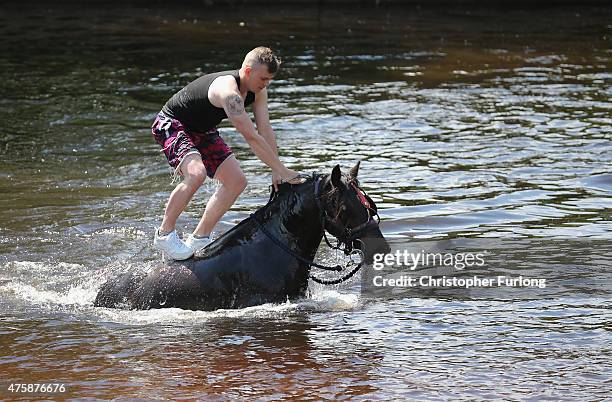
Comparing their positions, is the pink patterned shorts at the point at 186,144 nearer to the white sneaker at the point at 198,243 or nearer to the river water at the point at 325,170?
the white sneaker at the point at 198,243

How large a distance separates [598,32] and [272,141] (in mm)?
19099

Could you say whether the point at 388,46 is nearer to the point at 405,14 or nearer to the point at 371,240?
the point at 405,14

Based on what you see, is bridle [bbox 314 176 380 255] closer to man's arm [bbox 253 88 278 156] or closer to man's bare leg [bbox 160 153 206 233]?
man's arm [bbox 253 88 278 156]

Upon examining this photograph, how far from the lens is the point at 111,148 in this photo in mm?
15508

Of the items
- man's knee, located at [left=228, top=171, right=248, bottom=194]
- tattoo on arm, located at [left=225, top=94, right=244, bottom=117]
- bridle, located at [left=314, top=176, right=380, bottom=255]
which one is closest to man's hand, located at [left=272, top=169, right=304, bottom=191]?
bridle, located at [left=314, top=176, right=380, bottom=255]

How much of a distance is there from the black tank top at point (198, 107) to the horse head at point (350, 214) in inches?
43.4

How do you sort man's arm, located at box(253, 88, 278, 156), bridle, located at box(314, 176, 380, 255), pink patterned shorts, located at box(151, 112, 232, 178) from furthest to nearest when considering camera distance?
man's arm, located at box(253, 88, 278, 156)
pink patterned shorts, located at box(151, 112, 232, 178)
bridle, located at box(314, 176, 380, 255)

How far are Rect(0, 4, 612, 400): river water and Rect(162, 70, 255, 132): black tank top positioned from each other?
1.42 meters

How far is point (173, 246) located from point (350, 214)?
155 cm

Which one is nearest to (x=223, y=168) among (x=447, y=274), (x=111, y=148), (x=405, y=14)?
(x=447, y=274)

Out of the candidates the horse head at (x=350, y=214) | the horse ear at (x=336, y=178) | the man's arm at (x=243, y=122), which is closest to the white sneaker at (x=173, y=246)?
the man's arm at (x=243, y=122)

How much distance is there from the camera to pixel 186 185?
28.3ft

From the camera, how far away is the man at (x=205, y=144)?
331 inches

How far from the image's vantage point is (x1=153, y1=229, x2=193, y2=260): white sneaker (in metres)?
8.70
